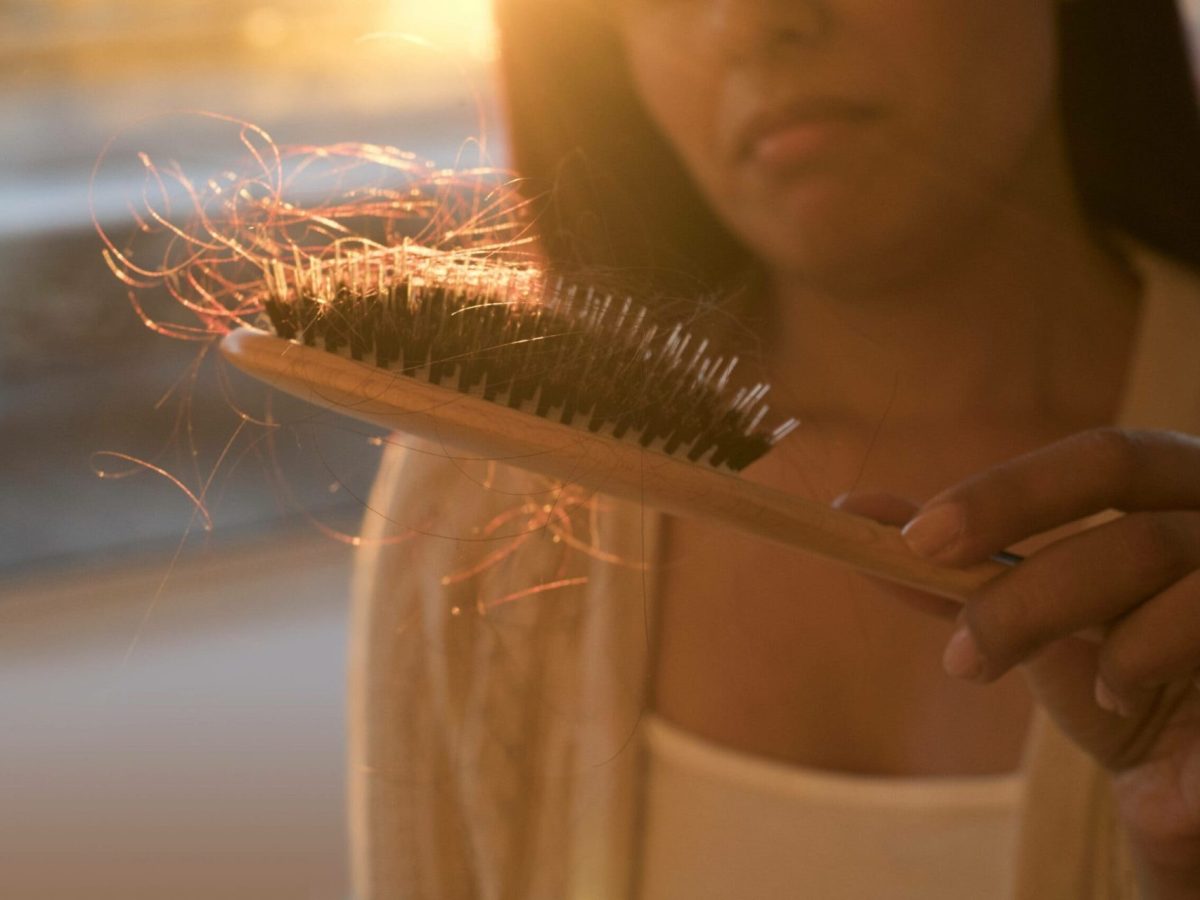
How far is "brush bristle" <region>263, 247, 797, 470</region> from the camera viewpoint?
0.89 feet

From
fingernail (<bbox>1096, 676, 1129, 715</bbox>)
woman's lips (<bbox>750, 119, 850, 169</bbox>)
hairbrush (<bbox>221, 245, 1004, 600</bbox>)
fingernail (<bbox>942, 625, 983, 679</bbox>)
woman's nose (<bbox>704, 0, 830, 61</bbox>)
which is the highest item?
woman's nose (<bbox>704, 0, 830, 61</bbox>)

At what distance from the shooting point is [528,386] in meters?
0.28

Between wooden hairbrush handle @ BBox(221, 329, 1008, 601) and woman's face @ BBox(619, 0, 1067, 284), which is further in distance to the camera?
woman's face @ BBox(619, 0, 1067, 284)

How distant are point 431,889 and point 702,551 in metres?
0.20

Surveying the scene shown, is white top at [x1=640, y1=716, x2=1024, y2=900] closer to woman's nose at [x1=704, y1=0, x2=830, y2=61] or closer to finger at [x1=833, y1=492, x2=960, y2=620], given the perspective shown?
finger at [x1=833, y1=492, x2=960, y2=620]

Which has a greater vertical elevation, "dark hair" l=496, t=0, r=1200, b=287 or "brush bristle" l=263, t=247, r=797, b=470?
"dark hair" l=496, t=0, r=1200, b=287

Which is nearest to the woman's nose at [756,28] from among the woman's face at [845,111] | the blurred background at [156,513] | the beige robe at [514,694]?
the woman's face at [845,111]

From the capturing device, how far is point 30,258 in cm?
40

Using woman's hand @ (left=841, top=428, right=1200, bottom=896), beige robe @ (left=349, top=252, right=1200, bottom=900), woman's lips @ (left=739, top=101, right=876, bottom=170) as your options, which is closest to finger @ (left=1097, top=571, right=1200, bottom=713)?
woman's hand @ (left=841, top=428, right=1200, bottom=896)

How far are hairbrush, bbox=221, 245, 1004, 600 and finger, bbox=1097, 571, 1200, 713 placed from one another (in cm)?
5

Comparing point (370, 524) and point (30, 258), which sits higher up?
point (30, 258)

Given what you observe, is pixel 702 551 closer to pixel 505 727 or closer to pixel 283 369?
pixel 505 727

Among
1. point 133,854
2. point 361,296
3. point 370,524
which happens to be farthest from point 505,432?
point 133,854

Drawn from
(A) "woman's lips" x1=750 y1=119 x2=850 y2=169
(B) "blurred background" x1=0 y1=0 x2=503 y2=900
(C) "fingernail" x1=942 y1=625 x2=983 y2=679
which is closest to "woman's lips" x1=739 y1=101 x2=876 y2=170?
(A) "woman's lips" x1=750 y1=119 x2=850 y2=169
